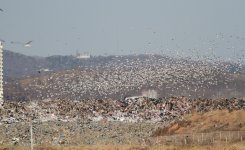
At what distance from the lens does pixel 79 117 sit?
102250 mm

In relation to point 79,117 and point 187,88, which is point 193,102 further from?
point 187,88

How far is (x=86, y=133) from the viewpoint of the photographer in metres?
73.0

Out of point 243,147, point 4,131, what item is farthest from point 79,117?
point 243,147

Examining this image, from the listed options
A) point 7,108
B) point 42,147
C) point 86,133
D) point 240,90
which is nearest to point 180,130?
point 86,133

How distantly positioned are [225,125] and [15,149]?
23.2 m

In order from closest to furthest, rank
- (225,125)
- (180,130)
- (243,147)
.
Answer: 1. (243,147)
2. (225,125)
3. (180,130)

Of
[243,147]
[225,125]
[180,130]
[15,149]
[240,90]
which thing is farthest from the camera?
[240,90]

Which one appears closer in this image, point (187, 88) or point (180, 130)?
point (180, 130)

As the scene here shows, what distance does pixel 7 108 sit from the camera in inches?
4432

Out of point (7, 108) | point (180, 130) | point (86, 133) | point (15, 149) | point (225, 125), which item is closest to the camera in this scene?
point (15, 149)

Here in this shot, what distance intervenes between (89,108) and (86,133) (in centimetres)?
4032

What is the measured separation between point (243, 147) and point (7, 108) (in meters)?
81.7

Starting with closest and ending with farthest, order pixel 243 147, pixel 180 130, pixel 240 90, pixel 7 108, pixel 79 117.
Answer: pixel 243 147, pixel 180 130, pixel 79 117, pixel 7 108, pixel 240 90

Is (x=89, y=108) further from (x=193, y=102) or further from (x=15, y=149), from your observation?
(x=15, y=149)
